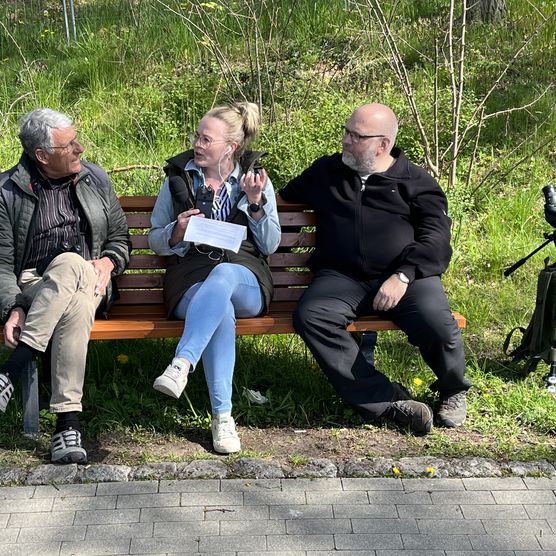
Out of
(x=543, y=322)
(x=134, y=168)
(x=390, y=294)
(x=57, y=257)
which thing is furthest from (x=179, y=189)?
(x=134, y=168)

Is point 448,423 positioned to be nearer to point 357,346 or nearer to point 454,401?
point 454,401

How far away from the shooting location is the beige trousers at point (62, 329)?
165 inches

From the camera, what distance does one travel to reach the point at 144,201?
16.2ft

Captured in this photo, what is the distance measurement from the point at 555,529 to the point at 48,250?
2.57 m

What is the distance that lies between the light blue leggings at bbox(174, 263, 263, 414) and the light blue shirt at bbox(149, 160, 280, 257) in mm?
259

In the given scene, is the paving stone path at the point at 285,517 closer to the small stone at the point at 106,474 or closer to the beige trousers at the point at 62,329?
the small stone at the point at 106,474

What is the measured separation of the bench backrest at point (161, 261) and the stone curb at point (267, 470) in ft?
3.41

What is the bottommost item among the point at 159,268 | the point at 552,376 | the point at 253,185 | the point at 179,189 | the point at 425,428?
the point at 425,428

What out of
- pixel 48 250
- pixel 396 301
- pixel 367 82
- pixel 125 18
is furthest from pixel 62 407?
pixel 125 18

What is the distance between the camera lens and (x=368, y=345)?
464 cm

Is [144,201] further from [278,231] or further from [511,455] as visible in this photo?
[511,455]

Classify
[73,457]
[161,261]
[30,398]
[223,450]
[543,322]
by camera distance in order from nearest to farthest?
[73,457]
[223,450]
[30,398]
[543,322]
[161,261]

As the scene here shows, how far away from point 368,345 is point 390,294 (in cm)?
31

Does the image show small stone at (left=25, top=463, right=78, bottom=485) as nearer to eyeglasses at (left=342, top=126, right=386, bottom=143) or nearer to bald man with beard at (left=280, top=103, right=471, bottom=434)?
bald man with beard at (left=280, top=103, right=471, bottom=434)
